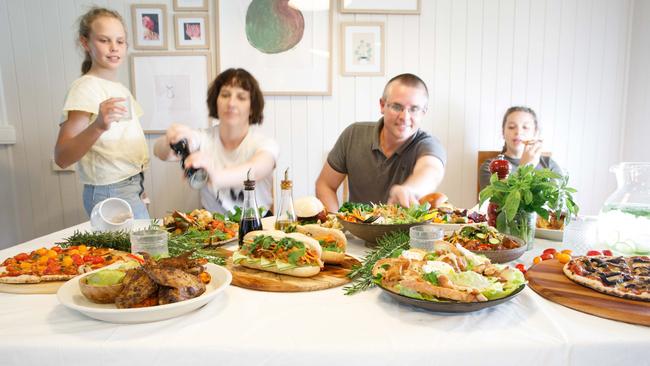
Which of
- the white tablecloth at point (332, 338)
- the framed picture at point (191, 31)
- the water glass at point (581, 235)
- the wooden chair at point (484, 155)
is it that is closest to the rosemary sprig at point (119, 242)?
the white tablecloth at point (332, 338)

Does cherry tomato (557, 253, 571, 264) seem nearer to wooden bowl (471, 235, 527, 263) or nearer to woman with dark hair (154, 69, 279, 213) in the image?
wooden bowl (471, 235, 527, 263)

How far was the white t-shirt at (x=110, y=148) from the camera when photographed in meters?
2.18

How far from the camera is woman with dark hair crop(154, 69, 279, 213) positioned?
2.50m

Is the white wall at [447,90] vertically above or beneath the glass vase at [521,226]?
above

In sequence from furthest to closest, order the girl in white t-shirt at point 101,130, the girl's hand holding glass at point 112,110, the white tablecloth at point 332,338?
the girl in white t-shirt at point 101,130 < the girl's hand holding glass at point 112,110 < the white tablecloth at point 332,338

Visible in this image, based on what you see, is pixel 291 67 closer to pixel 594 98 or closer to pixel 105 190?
pixel 105 190

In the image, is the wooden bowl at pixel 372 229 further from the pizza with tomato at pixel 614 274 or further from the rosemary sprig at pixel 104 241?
the rosemary sprig at pixel 104 241

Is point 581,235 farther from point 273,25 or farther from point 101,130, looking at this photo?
point 273,25

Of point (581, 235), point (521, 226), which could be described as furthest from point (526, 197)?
point (581, 235)

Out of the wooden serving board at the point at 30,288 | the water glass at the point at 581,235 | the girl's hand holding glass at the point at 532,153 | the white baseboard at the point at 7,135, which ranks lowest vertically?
the water glass at the point at 581,235

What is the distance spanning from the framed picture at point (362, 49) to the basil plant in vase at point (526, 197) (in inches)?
84.8

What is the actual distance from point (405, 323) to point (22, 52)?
3730 mm

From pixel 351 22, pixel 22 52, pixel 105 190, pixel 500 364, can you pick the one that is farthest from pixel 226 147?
pixel 500 364

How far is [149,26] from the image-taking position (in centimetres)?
318
